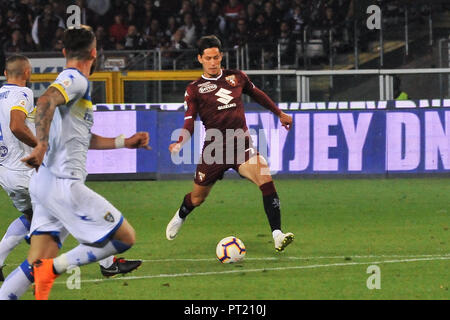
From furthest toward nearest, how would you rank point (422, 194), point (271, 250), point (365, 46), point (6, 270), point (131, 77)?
point (365, 46)
point (131, 77)
point (422, 194)
point (271, 250)
point (6, 270)

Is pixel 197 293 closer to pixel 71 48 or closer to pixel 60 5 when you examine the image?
pixel 71 48

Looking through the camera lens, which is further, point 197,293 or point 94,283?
point 94,283

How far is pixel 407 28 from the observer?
80.1 feet

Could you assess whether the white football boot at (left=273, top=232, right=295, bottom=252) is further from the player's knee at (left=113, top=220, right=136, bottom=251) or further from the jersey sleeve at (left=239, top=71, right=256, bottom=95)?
the player's knee at (left=113, top=220, right=136, bottom=251)

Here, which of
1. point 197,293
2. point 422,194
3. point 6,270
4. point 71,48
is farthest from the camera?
point 422,194

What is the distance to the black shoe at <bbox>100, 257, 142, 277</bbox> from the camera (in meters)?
8.18

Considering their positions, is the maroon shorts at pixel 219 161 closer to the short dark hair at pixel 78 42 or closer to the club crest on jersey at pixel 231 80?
the club crest on jersey at pixel 231 80

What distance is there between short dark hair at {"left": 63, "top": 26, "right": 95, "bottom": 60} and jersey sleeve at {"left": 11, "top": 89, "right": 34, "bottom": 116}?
1.55 m

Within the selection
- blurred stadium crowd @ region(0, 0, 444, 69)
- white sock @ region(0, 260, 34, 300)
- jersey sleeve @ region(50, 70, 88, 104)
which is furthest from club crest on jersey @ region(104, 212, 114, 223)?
blurred stadium crowd @ region(0, 0, 444, 69)

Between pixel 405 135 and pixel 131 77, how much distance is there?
20.4 feet

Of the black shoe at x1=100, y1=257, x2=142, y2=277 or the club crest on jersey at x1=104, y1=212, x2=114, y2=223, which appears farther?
the black shoe at x1=100, y1=257, x2=142, y2=277

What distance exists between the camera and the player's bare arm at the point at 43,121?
21.0 ft

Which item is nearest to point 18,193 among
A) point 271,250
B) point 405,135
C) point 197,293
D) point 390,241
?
point 197,293

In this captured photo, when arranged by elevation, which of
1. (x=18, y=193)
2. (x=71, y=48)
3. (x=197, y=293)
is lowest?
(x=197, y=293)
